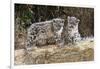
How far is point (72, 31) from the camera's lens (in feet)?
6.76

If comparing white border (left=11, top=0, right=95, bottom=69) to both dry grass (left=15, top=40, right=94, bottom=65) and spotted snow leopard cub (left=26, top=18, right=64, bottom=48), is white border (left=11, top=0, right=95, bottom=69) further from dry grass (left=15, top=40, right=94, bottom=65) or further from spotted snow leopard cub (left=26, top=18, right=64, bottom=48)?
spotted snow leopard cub (left=26, top=18, right=64, bottom=48)

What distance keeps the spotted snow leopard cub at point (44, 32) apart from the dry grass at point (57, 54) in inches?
2.5

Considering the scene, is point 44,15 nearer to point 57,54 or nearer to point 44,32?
point 44,32

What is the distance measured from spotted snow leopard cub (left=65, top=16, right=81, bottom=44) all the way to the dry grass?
0.07 meters

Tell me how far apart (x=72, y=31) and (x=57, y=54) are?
0.30 m

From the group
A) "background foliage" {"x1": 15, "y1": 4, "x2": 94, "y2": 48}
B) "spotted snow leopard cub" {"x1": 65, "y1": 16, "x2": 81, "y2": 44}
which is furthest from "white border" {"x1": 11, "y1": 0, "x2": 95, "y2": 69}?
"spotted snow leopard cub" {"x1": 65, "y1": 16, "x2": 81, "y2": 44}

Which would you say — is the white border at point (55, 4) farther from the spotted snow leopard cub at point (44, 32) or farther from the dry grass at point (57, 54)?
the spotted snow leopard cub at point (44, 32)

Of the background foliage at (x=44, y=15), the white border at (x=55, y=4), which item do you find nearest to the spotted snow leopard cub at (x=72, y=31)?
the background foliage at (x=44, y=15)

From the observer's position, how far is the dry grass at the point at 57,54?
191 cm

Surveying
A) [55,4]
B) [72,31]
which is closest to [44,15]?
[55,4]

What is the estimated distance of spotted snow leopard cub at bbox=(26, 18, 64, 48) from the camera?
192 cm

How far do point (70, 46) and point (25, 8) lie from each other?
63cm
